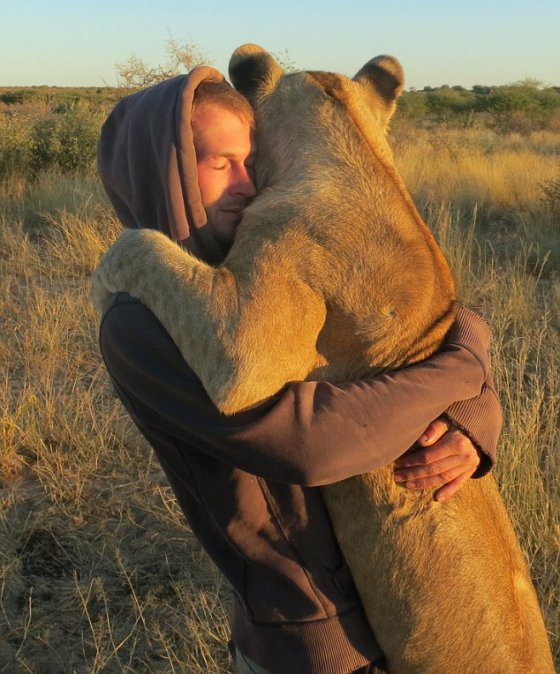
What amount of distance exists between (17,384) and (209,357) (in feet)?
15.1

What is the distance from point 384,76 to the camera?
2.50 meters

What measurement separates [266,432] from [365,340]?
456 mm

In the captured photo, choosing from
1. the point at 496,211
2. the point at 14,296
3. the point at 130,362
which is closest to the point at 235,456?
the point at 130,362

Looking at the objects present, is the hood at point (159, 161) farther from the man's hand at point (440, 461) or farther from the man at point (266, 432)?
the man's hand at point (440, 461)

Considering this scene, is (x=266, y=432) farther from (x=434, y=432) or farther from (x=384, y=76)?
(x=384, y=76)

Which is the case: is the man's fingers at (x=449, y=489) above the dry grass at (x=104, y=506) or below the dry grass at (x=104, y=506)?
above

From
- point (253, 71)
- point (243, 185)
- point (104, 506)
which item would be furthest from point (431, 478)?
point (104, 506)

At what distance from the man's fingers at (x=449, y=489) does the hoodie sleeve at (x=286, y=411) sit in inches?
7.9

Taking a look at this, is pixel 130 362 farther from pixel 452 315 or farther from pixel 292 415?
pixel 452 315

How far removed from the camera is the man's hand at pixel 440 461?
5.88 ft

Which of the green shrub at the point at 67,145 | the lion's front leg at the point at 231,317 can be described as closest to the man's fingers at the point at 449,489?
the lion's front leg at the point at 231,317

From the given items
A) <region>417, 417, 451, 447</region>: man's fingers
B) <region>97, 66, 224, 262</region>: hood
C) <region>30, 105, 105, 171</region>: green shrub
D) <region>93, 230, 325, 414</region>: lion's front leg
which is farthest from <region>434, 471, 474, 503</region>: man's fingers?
<region>30, 105, 105, 171</region>: green shrub

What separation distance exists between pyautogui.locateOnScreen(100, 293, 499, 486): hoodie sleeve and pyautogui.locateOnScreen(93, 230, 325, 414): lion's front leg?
39 millimetres

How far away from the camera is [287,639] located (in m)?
1.73
